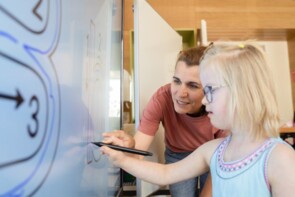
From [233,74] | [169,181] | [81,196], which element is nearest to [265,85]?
[233,74]

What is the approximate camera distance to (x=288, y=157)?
1.68 ft

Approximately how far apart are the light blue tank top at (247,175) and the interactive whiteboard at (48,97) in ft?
0.98

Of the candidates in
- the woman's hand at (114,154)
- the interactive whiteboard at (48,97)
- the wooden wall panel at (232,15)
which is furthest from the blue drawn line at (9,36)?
the wooden wall panel at (232,15)

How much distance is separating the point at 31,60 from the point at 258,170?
0.46m

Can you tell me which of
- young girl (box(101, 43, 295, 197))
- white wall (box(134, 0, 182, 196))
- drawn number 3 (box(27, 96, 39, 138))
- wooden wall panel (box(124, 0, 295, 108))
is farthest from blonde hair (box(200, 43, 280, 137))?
wooden wall panel (box(124, 0, 295, 108))

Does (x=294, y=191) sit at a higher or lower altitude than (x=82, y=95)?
lower

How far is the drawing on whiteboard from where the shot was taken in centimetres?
27

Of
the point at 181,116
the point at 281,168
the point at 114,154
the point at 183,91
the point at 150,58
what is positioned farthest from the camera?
the point at 150,58

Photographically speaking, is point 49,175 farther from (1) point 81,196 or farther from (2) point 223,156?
(2) point 223,156

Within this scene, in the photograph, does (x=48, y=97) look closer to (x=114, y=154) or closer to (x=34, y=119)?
(x=34, y=119)

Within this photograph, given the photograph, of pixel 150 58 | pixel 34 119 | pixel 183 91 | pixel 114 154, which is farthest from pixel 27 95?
pixel 150 58

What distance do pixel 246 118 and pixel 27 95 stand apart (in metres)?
0.43

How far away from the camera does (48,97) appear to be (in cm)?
36

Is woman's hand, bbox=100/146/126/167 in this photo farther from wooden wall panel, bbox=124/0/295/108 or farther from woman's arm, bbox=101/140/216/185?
wooden wall panel, bbox=124/0/295/108
